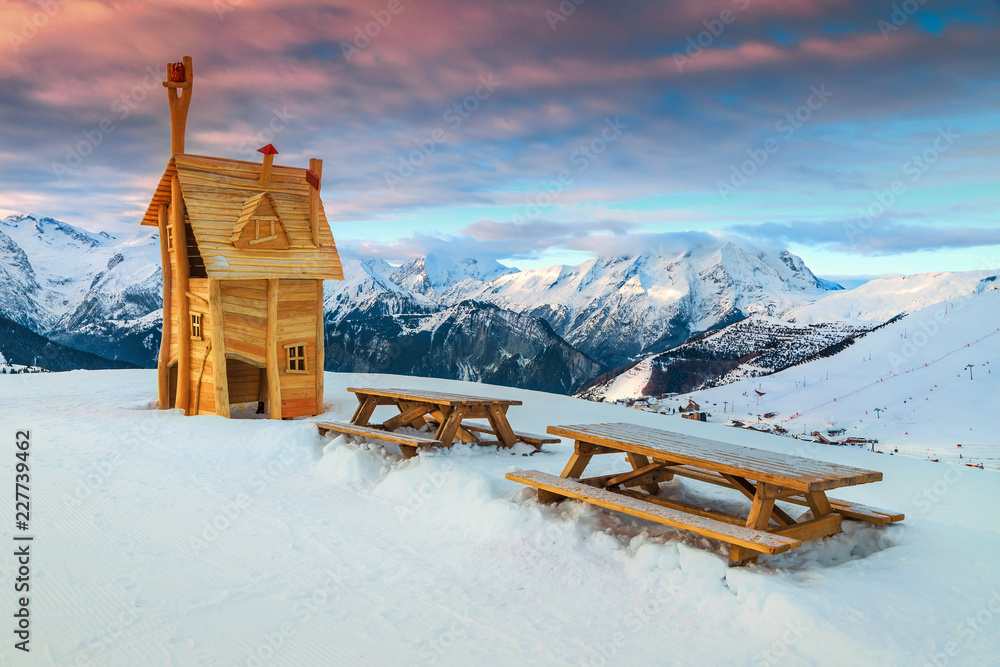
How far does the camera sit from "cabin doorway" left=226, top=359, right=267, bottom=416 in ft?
53.7

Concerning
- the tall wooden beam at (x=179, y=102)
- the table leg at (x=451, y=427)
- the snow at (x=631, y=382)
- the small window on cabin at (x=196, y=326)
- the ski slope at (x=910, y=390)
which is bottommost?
the snow at (x=631, y=382)

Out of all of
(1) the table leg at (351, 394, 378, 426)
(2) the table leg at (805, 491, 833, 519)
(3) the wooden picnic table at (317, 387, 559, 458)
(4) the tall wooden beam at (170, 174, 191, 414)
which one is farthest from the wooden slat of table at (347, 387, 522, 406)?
(4) the tall wooden beam at (170, 174, 191, 414)

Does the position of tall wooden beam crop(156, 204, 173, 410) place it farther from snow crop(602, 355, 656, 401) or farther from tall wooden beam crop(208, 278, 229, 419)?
snow crop(602, 355, 656, 401)

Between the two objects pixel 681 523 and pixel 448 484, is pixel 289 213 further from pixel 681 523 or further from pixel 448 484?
pixel 681 523

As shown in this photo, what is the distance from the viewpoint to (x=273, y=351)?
46.9 ft

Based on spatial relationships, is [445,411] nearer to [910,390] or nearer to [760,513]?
[760,513]

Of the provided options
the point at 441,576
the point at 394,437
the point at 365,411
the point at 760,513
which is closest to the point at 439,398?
the point at 394,437

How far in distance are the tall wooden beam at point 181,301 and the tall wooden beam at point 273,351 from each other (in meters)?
1.98

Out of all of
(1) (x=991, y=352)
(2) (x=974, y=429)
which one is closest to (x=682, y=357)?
(1) (x=991, y=352)

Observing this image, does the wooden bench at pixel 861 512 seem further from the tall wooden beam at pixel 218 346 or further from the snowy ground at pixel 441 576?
the tall wooden beam at pixel 218 346

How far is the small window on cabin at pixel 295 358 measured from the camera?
1457cm

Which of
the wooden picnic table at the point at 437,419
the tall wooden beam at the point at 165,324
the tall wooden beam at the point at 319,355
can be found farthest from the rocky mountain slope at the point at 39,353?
the wooden picnic table at the point at 437,419

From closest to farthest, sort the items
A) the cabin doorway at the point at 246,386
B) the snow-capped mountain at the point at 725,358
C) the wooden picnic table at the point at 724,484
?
1. the wooden picnic table at the point at 724,484
2. the cabin doorway at the point at 246,386
3. the snow-capped mountain at the point at 725,358

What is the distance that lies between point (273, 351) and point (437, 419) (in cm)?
516
